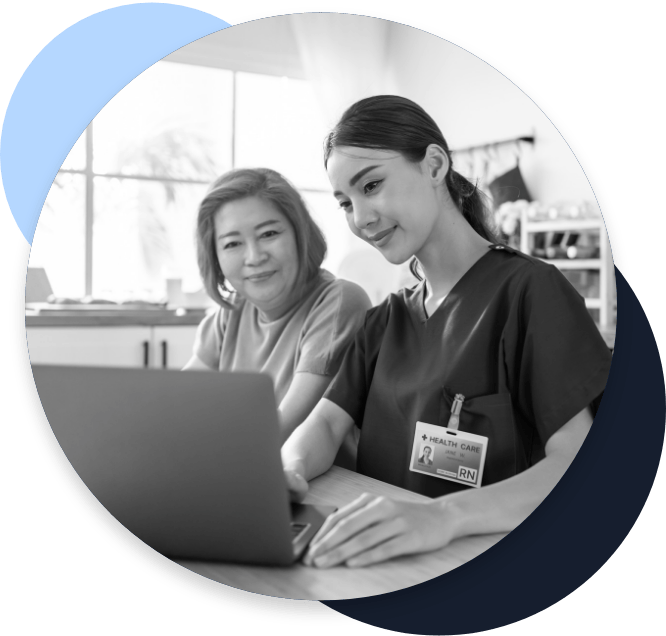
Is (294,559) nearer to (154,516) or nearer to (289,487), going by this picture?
(289,487)

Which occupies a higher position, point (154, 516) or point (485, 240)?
point (485, 240)

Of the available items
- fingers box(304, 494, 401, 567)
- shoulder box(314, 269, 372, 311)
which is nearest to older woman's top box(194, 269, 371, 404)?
shoulder box(314, 269, 372, 311)

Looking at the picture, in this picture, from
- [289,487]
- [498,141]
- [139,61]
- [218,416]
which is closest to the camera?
[218,416]

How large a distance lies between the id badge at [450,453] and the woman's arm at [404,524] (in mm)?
42

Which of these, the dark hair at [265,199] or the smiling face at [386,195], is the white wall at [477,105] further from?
the dark hair at [265,199]

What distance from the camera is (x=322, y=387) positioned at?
3.84 ft

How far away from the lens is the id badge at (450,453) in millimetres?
1057

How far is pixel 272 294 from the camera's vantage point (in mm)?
1067

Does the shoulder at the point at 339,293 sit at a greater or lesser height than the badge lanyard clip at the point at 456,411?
greater

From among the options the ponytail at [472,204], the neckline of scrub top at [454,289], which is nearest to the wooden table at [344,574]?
the neckline of scrub top at [454,289]

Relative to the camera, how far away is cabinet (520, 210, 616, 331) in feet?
3.78

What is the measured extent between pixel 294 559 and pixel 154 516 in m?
0.23

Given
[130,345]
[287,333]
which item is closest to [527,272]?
[287,333]

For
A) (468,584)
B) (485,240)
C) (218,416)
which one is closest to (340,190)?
(485,240)
